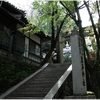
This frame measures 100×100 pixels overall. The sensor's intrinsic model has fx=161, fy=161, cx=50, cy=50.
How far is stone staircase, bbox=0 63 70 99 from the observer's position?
8.79 metres

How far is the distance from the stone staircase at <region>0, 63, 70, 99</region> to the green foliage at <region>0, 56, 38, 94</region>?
2.07 ft

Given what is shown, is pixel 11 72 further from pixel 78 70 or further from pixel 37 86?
pixel 78 70

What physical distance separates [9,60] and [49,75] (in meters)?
3.11

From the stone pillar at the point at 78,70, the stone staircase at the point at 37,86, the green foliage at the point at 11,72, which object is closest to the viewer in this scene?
the stone pillar at the point at 78,70

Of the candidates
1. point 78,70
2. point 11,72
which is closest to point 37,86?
point 11,72

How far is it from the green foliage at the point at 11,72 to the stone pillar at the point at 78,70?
4.33 meters

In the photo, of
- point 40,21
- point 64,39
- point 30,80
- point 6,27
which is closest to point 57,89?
point 30,80

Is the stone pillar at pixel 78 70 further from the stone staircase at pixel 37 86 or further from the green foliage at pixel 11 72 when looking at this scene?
the green foliage at pixel 11 72

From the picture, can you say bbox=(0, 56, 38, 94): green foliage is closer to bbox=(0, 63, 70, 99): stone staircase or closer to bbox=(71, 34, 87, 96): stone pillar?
bbox=(0, 63, 70, 99): stone staircase

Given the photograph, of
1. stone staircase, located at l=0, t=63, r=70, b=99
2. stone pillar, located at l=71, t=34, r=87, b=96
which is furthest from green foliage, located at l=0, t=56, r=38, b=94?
stone pillar, located at l=71, t=34, r=87, b=96

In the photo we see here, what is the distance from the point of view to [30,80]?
1109cm

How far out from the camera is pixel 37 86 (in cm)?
1005

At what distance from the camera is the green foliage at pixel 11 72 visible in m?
9.60

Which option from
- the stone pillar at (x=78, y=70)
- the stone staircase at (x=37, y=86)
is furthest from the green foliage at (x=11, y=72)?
the stone pillar at (x=78, y=70)
